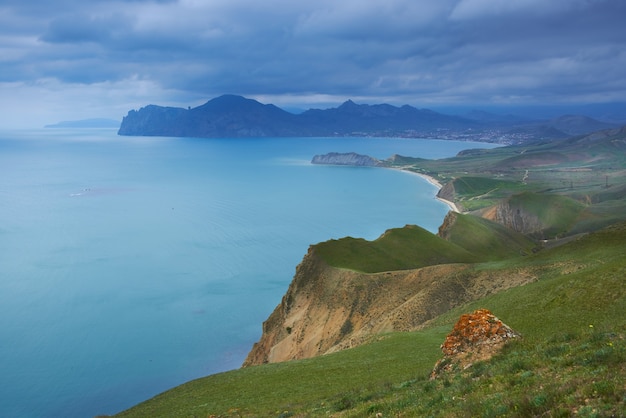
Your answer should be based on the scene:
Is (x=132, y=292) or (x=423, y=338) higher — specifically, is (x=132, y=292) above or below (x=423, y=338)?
below

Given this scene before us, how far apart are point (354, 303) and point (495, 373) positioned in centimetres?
4158

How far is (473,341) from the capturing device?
69.0 ft

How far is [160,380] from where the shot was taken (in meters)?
65.0

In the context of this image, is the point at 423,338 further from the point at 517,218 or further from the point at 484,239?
the point at 517,218

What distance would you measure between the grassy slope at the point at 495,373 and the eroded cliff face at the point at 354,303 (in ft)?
16.7

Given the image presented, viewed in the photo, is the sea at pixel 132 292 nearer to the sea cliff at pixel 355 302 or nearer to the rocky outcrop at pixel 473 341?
the sea cliff at pixel 355 302

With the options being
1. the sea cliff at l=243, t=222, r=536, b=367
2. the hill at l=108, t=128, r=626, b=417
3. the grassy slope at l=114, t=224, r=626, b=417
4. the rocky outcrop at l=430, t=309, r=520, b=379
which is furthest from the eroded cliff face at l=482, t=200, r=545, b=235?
the rocky outcrop at l=430, t=309, r=520, b=379

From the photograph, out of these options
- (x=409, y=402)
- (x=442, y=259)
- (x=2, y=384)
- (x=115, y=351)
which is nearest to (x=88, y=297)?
(x=115, y=351)

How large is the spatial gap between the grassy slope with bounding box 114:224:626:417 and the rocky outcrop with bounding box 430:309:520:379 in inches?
34.4

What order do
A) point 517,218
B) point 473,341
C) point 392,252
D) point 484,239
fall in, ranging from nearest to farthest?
1. point 473,341
2. point 392,252
3. point 484,239
4. point 517,218

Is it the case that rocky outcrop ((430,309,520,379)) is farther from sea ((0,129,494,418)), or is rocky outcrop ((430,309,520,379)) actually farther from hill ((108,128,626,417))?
sea ((0,129,494,418))

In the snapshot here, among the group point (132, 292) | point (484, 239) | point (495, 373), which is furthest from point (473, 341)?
point (132, 292)

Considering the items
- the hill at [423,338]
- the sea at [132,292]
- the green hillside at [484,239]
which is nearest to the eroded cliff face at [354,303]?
the hill at [423,338]

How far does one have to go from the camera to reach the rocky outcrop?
1972cm
